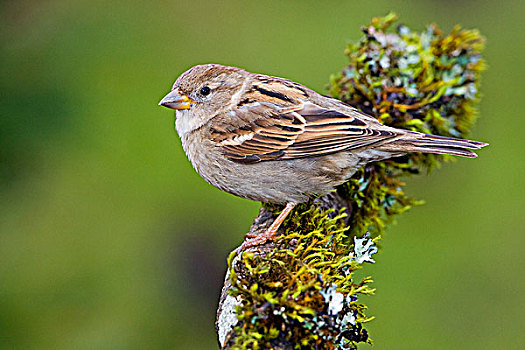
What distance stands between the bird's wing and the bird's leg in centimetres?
30

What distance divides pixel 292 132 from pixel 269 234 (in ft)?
2.06

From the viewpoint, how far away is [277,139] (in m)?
3.51

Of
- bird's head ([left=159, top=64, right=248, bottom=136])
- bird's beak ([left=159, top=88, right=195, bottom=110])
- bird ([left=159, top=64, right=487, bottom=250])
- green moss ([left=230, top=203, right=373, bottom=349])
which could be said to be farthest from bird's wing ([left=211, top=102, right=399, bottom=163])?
green moss ([left=230, top=203, right=373, bottom=349])

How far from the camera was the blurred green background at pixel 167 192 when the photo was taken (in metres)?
3.81

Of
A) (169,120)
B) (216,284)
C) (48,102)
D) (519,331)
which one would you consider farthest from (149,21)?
(519,331)

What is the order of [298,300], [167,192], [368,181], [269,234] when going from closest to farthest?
1. [298,300]
2. [269,234]
3. [368,181]
4. [167,192]

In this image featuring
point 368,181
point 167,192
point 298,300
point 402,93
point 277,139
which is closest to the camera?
point 298,300

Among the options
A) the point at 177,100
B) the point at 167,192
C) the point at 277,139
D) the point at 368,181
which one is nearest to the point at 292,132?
the point at 277,139

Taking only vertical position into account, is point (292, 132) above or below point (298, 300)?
above

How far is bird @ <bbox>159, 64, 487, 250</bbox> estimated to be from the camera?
343 centimetres

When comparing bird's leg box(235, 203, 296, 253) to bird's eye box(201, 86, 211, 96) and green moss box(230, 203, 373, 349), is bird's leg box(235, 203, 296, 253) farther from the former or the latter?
bird's eye box(201, 86, 211, 96)

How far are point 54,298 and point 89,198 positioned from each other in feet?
4.90

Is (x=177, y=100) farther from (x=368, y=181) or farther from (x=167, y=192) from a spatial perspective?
(x=167, y=192)

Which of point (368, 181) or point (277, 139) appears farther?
point (368, 181)
